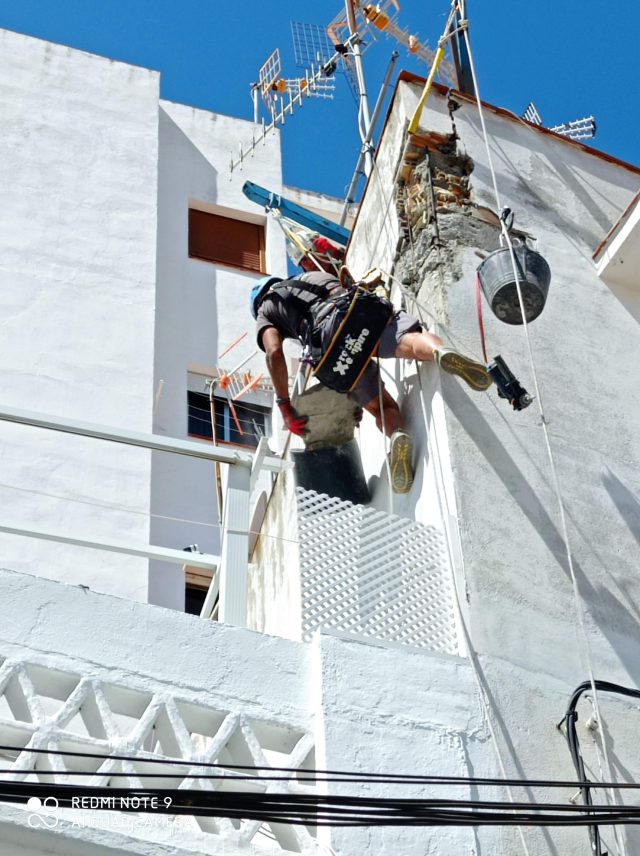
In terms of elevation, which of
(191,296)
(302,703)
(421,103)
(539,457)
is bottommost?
(302,703)

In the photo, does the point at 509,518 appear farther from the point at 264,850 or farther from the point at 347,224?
the point at 347,224

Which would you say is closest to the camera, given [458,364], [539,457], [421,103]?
[458,364]

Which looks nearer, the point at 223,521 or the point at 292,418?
the point at 223,521

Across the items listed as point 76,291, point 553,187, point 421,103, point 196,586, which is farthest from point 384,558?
point 76,291

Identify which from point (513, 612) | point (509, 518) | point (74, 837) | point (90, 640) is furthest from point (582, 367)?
point (74, 837)

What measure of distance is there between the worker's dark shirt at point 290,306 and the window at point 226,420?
453 cm

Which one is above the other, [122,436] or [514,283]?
[514,283]

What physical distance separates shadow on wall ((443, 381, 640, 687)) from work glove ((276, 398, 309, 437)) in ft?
4.06

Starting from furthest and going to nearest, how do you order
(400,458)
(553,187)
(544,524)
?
(553,187) < (400,458) < (544,524)

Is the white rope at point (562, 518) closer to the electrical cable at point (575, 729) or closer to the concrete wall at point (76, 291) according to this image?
the electrical cable at point (575, 729)

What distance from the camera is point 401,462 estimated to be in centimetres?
912

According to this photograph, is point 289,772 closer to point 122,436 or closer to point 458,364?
point 122,436

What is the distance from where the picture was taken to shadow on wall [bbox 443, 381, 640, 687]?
8.30 m

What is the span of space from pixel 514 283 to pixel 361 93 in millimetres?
4091
